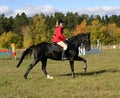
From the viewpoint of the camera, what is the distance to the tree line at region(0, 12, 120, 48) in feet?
305

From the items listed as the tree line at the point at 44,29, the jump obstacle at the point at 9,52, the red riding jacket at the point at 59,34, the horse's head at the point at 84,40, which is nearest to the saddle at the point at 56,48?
the red riding jacket at the point at 59,34

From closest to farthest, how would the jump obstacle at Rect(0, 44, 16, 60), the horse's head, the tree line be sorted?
1. the horse's head
2. the jump obstacle at Rect(0, 44, 16, 60)
3. the tree line

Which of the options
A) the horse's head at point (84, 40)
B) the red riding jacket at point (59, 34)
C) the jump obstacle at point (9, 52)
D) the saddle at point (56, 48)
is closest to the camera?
the red riding jacket at point (59, 34)

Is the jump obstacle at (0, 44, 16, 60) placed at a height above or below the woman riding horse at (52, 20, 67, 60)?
below

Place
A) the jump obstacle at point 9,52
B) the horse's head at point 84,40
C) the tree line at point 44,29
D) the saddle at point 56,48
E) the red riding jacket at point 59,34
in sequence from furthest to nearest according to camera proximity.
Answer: the tree line at point 44,29, the jump obstacle at point 9,52, the horse's head at point 84,40, the saddle at point 56,48, the red riding jacket at point 59,34

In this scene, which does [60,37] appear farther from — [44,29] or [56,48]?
[44,29]

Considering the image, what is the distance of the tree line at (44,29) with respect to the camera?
92938mm

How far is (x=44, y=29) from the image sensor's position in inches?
3745

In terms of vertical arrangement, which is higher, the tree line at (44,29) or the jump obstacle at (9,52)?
the jump obstacle at (9,52)

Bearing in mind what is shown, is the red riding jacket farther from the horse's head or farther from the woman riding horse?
the horse's head

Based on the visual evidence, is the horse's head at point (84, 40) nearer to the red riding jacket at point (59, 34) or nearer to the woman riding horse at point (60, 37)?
the woman riding horse at point (60, 37)

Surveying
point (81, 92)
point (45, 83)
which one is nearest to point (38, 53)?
point (45, 83)

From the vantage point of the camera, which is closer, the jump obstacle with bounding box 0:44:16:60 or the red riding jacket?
the red riding jacket

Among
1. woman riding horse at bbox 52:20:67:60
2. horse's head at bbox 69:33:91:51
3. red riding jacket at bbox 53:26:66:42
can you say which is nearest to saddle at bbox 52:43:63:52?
woman riding horse at bbox 52:20:67:60
